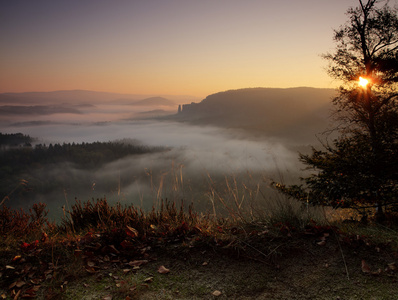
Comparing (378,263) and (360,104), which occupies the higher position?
(360,104)

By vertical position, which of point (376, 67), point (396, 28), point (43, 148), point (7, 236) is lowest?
point (43, 148)

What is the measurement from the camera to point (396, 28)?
10.8m

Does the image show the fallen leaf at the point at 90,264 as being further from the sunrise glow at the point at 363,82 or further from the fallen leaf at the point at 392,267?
the sunrise glow at the point at 363,82

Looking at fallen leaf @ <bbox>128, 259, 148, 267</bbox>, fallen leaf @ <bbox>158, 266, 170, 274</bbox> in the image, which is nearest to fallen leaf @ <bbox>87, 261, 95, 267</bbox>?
fallen leaf @ <bbox>128, 259, 148, 267</bbox>

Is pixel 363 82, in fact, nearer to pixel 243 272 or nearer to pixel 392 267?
pixel 392 267

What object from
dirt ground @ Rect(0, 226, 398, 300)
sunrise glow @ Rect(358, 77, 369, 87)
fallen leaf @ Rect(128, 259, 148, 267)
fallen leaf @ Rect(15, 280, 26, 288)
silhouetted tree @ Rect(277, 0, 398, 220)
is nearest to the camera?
dirt ground @ Rect(0, 226, 398, 300)

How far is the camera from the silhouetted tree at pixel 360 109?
27.9ft

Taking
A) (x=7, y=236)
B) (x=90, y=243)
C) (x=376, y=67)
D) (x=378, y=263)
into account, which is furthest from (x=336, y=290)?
(x=376, y=67)

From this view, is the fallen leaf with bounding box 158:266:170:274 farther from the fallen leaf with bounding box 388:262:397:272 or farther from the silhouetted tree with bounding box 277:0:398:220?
the silhouetted tree with bounding box 277:0:398:220

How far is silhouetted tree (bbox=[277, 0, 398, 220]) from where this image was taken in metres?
8.52

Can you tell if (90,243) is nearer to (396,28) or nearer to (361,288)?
(361,288)

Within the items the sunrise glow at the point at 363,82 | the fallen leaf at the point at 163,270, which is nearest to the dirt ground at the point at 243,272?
the fallen leaf at the point at 163,270

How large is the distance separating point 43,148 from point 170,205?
174m

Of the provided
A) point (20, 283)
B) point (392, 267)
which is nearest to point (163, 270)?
point (20, 283)
